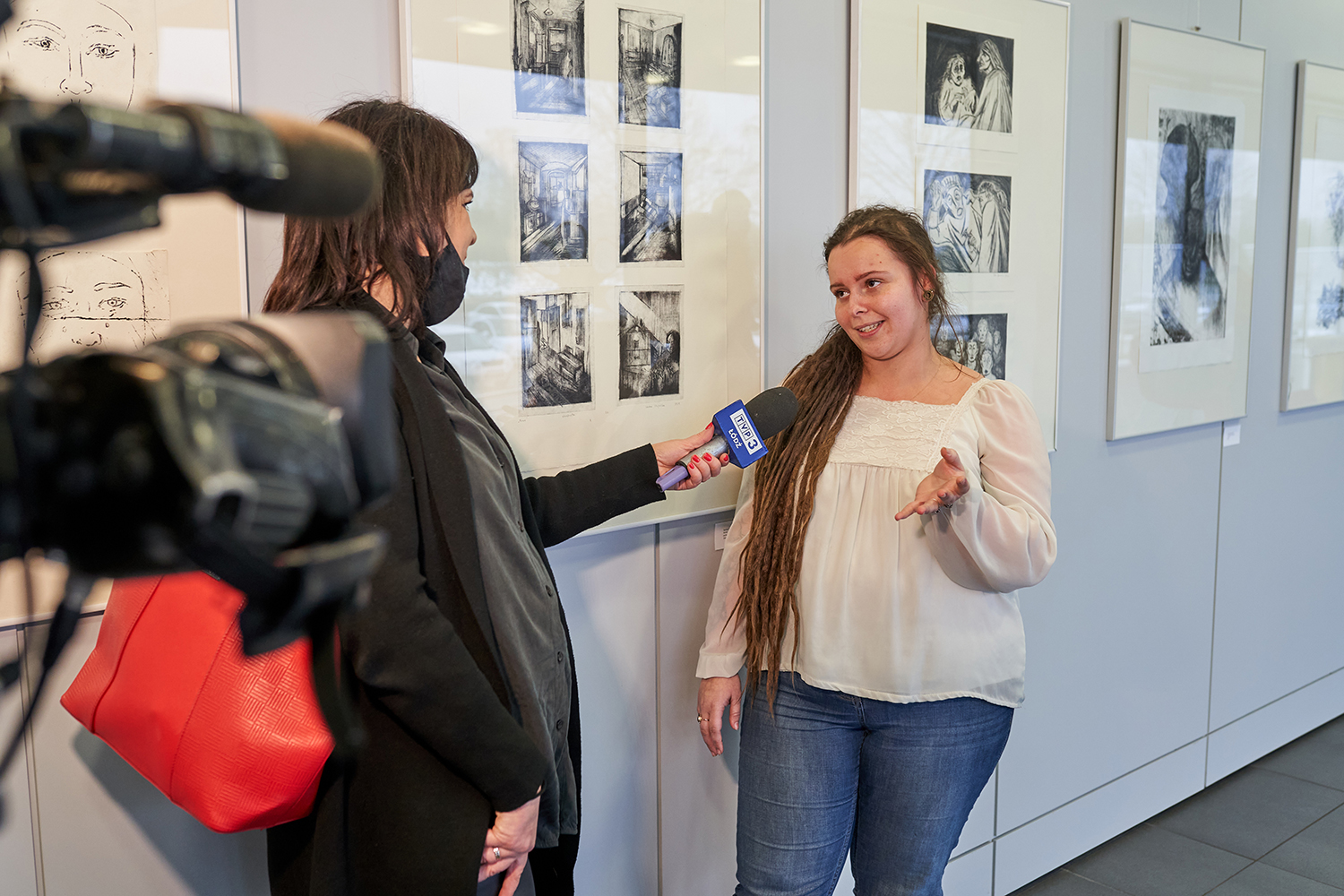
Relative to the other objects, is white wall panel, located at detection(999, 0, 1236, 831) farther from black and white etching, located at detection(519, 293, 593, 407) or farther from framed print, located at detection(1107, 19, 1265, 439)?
black and white etching, located at detection(519, 293, 593, 407)

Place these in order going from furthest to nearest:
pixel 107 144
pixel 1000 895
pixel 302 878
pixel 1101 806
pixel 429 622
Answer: pixel 1101 806, pixel 1000 895, pixel 302 878, pixel 429 622, pixel 107 144

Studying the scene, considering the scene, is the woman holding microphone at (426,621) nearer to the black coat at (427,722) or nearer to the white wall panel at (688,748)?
the black coat at (427,722)

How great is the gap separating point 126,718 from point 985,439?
1342mm

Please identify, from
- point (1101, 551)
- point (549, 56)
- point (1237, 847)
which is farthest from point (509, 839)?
point (1237, 847)

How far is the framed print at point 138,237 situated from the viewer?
127cm

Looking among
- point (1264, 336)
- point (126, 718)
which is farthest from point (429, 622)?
point (1264, 336)

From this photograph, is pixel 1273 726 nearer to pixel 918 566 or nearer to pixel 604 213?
pixel 918 566

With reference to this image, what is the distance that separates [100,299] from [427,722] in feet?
2.42

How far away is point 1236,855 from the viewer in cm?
292

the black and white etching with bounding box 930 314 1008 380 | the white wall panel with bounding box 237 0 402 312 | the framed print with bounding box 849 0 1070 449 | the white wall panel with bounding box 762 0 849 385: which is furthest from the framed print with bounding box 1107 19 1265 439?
the white wall panel with bounding box 237 0 402 312

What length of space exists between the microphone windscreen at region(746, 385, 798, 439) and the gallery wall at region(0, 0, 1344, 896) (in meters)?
0.41

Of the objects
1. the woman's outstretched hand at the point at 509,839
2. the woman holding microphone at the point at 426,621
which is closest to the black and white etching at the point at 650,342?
the woman holding microphone at the point at 426,621

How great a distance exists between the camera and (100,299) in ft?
4.44

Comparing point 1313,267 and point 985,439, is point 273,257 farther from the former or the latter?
point 1313,267
